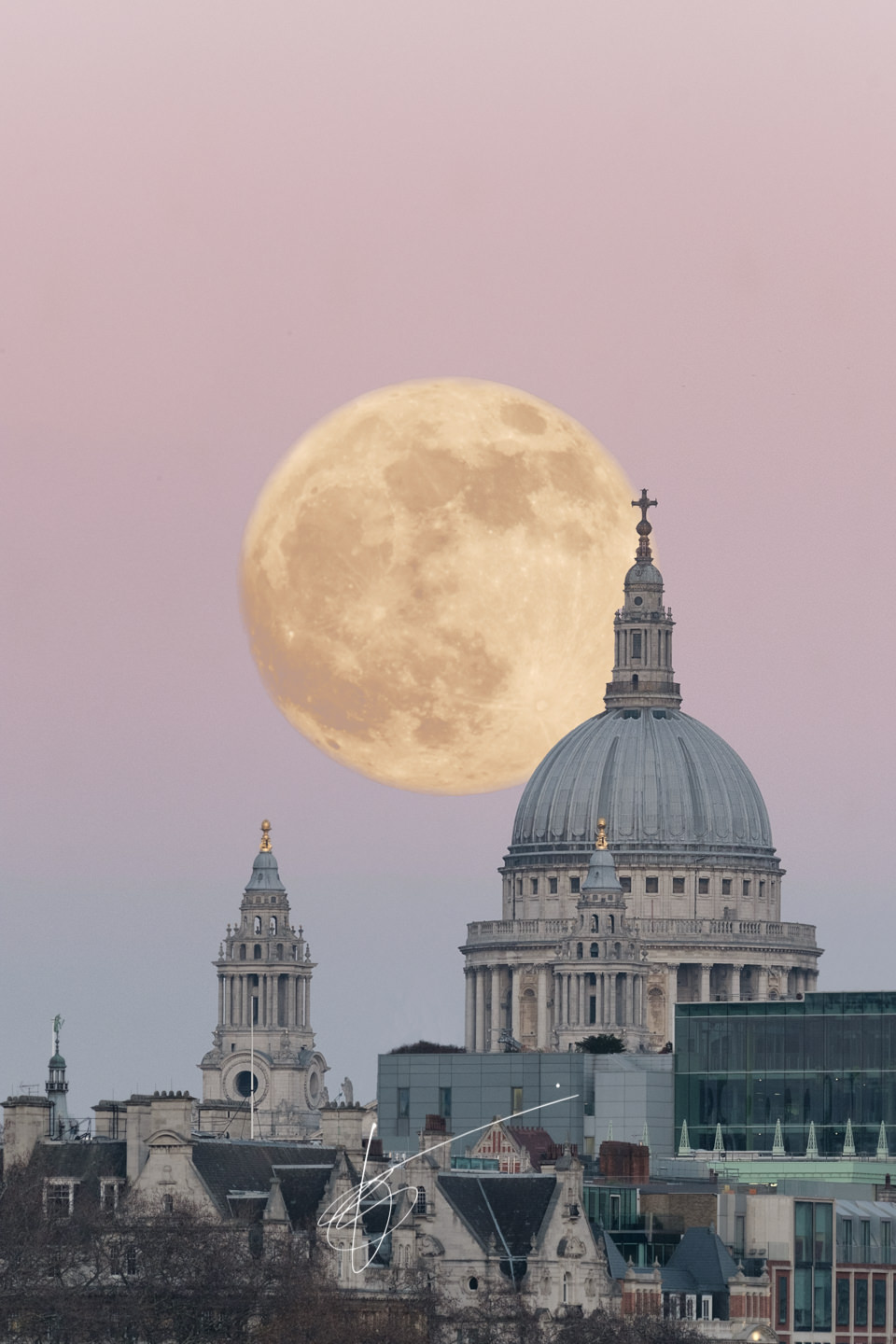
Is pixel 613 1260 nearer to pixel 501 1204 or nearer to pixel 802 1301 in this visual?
pixel 501 1204

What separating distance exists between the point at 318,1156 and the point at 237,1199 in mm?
6801

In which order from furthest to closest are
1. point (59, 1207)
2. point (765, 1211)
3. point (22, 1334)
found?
point (765, 1211)
point (59, 1207)
point (22, 1334)

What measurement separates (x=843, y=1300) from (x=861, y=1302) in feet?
2.53

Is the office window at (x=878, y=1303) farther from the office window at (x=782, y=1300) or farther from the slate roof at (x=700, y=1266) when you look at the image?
the slate roof at (x=700, y=1266)

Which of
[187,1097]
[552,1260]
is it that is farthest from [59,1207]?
[552,1260]

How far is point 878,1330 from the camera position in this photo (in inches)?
7589

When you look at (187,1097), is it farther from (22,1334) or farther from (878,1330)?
(878,1330)

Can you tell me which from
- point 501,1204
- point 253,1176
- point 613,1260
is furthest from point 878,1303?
point 253,1176

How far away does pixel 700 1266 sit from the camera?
619 ft

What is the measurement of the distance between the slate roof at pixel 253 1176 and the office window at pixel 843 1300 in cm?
2108

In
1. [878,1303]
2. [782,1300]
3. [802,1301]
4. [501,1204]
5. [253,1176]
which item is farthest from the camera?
[878,1303]

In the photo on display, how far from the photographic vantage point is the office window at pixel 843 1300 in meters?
192

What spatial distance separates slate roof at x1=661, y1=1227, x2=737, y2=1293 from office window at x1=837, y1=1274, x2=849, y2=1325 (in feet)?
16.2

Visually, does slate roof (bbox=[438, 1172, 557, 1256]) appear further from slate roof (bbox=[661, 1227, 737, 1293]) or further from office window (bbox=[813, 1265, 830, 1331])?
office window (bbox=[813, 1265, 830, 1331])
